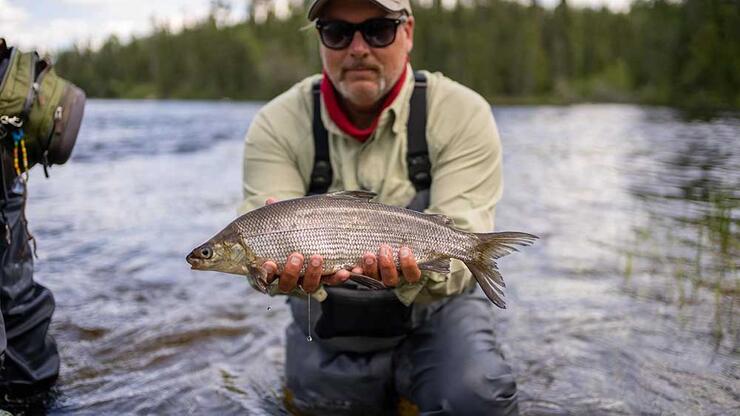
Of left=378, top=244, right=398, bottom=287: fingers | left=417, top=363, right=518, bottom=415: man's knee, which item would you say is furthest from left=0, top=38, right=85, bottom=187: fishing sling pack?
left=417, top=363, right=518, bottom=415: man's knee

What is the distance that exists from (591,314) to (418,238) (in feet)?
12.1

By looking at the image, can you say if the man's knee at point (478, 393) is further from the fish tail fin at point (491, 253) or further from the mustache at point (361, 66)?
the mustache at point (361, 66)

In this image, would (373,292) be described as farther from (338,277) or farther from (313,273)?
(313,273)

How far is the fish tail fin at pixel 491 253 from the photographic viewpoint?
3.43m

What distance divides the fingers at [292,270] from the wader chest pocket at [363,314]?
0.80 meters

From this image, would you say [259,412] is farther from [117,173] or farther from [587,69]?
[587,69]

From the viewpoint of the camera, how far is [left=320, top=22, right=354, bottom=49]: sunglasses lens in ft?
13.6

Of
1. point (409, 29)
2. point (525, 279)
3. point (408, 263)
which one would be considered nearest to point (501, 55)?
point (525, 279)

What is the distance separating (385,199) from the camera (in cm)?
434

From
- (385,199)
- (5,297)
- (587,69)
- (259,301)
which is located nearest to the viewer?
(5,297)

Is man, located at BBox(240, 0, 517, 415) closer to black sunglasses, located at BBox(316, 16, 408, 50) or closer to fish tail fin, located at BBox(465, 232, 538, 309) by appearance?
black sunglasses, located at BBox(316, 16, 408, 50)

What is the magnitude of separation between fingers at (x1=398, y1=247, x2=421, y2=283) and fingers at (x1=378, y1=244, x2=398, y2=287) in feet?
0.15

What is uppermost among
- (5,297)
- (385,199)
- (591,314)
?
(385,199)

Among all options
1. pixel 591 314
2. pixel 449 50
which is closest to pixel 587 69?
pixel 449 50
